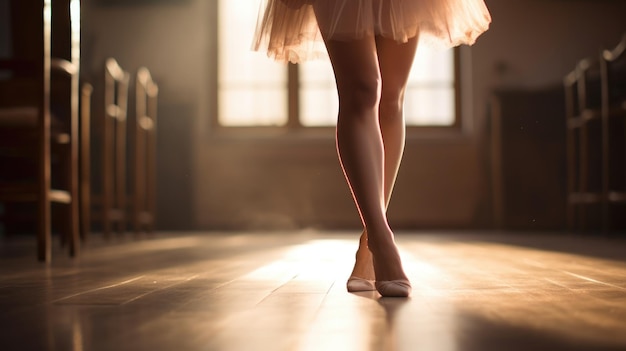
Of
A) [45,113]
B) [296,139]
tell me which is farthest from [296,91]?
[45,113]

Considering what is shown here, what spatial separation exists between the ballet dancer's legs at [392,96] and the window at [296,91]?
14.6 ft

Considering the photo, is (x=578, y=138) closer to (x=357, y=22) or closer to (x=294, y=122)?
(x=294, y=122)

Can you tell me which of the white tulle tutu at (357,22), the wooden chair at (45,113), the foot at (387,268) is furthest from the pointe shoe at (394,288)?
the wooden chair at (45,113)

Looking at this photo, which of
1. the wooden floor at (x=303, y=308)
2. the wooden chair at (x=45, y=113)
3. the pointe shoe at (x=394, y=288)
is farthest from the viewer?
the wooden chair at (x=45, y=113)

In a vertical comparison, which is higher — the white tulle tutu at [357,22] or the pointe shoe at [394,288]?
the white tulle tutu at [357,22]

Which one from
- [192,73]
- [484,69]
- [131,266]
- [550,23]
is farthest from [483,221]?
[131,266]

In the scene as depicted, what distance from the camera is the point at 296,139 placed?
605cm

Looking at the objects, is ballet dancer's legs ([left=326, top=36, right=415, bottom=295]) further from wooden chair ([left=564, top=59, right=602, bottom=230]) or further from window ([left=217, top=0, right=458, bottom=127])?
window ([left=217, top=0, right=458, bottom=127])

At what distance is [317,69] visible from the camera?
20.1ft

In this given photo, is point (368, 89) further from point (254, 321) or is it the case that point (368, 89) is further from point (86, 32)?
point (86, 32)

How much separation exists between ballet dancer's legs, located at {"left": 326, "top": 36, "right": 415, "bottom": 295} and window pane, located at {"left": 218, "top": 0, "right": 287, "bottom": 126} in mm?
4654

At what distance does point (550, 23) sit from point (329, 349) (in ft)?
18.5

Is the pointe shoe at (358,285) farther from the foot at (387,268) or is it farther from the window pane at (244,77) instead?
the window pane at (244,77)

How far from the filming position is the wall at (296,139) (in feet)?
19.5
